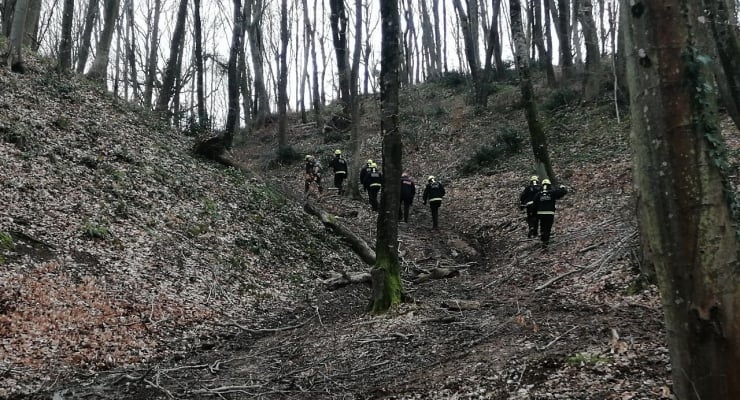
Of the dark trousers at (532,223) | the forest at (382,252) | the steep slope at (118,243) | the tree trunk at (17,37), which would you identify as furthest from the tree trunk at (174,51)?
the dark trousers at (532,223)

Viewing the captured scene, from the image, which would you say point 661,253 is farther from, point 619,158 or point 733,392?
point 619,158

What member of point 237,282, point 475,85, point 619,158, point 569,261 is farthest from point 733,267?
point 475,85

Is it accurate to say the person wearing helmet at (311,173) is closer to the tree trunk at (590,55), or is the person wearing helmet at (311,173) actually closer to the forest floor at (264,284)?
the forest floor at (264,284)

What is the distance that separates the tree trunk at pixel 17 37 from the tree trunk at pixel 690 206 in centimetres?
1686

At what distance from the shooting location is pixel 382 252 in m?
9.30

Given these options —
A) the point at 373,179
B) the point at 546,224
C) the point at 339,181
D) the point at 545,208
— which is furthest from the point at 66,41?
the point at 546,224

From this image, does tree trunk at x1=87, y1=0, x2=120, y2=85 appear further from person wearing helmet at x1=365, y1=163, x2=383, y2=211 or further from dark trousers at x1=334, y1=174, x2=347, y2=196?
person wearing helmet at x1=365, y1=163, x2=383, y2=211

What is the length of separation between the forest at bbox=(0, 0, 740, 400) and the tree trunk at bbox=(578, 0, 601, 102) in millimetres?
110

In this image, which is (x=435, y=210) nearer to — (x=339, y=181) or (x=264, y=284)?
(x=339, y=181)

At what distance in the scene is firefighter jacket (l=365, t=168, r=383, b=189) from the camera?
1826 cm

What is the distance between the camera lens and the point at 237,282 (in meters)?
11.3

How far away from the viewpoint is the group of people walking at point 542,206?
12.6m

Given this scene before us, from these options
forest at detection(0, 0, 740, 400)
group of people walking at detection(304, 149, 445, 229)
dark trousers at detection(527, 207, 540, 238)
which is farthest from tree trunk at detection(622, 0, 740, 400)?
group of people walking at detection(304, 149, 445, 229)

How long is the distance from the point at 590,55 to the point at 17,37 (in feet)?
67.9
